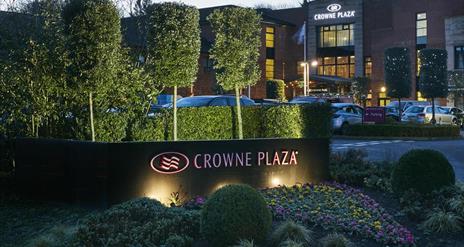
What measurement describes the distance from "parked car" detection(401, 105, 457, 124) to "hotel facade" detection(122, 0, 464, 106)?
14.4 metres

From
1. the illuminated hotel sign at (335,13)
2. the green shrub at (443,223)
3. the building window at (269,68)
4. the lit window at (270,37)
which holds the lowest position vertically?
the green shrub at (443,223)

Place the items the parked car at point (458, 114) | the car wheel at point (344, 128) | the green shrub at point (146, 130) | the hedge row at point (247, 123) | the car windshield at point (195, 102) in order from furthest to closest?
the parked car at point (458, 114) → the car wheel at point (344, 128) → the car windshield at point (195, 102) → the hedge row at point (247, 123) → the green shrub at point (146, 130)

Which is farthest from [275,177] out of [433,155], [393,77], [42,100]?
[393,77]

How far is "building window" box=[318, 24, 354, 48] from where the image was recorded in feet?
211

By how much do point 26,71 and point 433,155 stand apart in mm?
8177

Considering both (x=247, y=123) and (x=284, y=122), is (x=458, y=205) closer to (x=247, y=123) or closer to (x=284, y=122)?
(x=284, y=122)

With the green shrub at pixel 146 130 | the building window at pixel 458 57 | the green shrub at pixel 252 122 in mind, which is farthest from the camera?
the building window at pixel 458 57

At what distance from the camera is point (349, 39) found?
64.4 m

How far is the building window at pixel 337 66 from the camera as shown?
65438mm

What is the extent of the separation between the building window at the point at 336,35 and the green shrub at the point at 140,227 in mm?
59025

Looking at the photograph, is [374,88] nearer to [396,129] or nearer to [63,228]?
[396,129]

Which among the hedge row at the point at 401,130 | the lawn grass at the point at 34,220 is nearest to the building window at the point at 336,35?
the hedge row at the point at 401,130

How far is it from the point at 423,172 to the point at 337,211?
6.19ft

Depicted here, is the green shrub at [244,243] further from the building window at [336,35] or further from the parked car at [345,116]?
the building window at [336,35]
